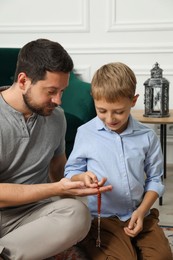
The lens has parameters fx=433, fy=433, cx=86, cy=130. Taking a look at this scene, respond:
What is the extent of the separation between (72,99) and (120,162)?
46.8 inches

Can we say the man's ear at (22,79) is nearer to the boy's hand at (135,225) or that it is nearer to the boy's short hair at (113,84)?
the boy's short hair at (113,84)

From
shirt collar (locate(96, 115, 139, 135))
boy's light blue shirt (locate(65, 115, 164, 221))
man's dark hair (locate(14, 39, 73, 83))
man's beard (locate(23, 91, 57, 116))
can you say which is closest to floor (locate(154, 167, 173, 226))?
boy's light blue shirt (locate(65, 115, 164, 221))

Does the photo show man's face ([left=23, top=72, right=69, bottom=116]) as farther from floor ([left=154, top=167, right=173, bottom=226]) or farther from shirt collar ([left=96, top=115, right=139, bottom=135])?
floor ([left=154, top=167, right=173, bottom=226])

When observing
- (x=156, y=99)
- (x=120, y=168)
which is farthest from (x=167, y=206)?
(x=120, y=168)

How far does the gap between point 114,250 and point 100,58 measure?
6.42ft

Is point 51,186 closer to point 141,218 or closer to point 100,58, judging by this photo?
point 141,218

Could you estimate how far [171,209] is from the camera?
2.43 meters

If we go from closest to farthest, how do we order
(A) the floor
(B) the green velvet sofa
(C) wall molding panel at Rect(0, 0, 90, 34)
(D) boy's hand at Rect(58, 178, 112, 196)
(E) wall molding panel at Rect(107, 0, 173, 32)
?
(D) boy's hand at Rect(58, 178, 112, 196), (A) the floor, (B) the green velvet sofa, (E) wall molding panel at Rect(107, 0, 173, 32), (C) wall molding panel at Rect(0, 0, 90, 34)

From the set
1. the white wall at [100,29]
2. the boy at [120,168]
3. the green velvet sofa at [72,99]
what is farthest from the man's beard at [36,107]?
the white wall at [100,29]

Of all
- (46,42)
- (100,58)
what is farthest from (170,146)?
(46,42)

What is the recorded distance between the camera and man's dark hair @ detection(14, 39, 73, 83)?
1513 mm

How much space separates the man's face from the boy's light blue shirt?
0.67 feet

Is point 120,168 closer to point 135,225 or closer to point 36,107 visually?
point 135,225

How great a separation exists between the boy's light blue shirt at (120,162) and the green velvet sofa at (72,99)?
Result: 34.8 inches
